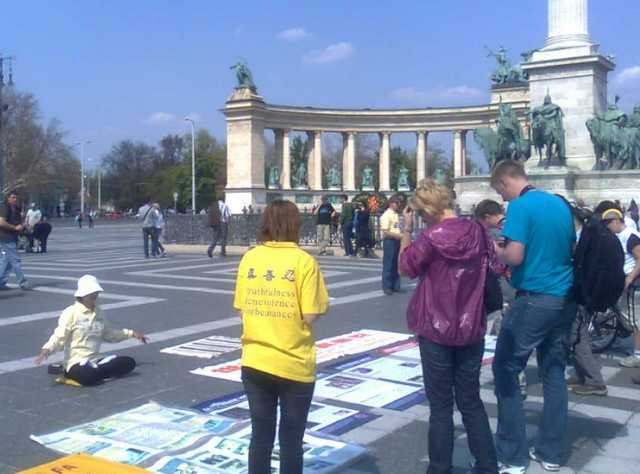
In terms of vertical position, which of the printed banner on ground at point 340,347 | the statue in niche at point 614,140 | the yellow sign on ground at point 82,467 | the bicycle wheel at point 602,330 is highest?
the statue in niche at point 614,140

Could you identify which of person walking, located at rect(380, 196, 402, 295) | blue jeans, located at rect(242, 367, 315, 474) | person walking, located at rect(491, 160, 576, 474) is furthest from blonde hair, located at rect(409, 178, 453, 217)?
person walking, located at rect(380, 196, 402, 295)

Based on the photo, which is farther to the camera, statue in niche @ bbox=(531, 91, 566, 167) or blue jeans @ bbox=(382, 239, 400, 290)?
statue in niche @ bbox=(531, 91, 566, 167)

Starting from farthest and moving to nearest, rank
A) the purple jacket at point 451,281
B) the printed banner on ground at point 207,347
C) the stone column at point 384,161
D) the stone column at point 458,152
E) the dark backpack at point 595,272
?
the stone column at point 384,161 < the stone column at point 458,152 < the printed banner on ground at point 207,347 < the dark backpack at point 595,272 < the purple jacket at point 451,281

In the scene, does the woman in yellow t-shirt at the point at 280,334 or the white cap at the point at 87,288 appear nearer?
the woman in yellow t-shirt at the point at 280,334

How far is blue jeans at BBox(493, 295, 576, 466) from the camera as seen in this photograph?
492 cm

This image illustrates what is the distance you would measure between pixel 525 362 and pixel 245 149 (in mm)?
53220

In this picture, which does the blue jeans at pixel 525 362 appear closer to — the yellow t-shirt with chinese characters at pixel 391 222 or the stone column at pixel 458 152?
the yellow t-shirt with chinese characters at pixel 391 222

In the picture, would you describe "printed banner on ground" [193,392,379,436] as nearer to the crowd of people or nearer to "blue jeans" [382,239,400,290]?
the crowd of people

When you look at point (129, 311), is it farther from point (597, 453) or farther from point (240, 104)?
point (240, 104)

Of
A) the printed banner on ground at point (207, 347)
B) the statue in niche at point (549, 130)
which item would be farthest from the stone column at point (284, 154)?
the printed banner on ground at point (207, 347)

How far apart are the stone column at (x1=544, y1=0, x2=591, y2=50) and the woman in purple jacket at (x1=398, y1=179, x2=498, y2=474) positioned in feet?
84.1

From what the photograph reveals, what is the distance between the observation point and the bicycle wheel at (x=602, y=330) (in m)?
8.69

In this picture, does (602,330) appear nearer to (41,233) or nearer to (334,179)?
(41,233)

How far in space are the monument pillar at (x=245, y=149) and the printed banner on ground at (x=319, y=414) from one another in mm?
50221
